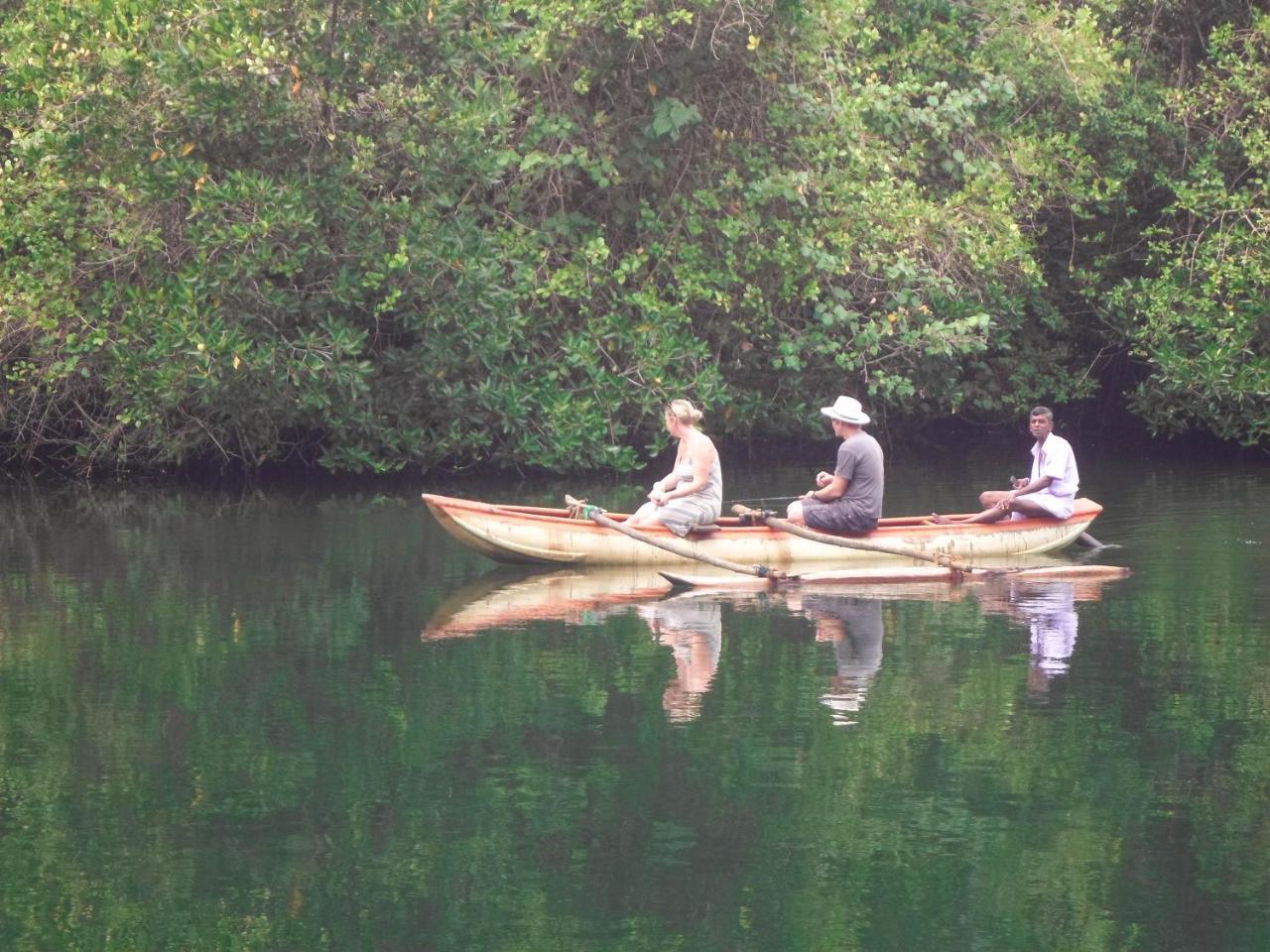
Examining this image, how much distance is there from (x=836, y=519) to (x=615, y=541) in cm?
174

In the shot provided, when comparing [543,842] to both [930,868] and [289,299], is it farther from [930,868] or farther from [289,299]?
[289,299]

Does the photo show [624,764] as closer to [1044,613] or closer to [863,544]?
[1044,613]

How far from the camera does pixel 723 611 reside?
1352 cm

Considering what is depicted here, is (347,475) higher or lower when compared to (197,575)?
higher

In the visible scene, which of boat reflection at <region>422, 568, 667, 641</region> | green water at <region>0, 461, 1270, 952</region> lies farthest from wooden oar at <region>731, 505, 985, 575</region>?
boat reflection at <region>422, 568, 667, 641</region>

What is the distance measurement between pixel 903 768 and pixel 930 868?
1432 millimetres

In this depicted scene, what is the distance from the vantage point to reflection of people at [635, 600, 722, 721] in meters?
10.5

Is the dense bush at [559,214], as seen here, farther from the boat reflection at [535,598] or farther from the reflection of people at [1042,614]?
the reflection of people at [1042,614]

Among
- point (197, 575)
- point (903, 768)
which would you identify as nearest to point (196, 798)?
point (903, 768)

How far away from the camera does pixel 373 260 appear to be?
65.3 feet

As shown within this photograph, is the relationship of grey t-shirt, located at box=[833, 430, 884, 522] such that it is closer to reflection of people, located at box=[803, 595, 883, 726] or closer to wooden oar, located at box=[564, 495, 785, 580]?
wooden oar, located at box=[564, 495, 785, 580]

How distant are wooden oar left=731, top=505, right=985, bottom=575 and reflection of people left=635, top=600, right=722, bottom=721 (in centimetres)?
141

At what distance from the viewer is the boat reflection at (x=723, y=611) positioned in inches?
444

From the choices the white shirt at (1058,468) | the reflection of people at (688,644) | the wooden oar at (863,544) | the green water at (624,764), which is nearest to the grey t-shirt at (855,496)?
the wooden oar at (863,544)
